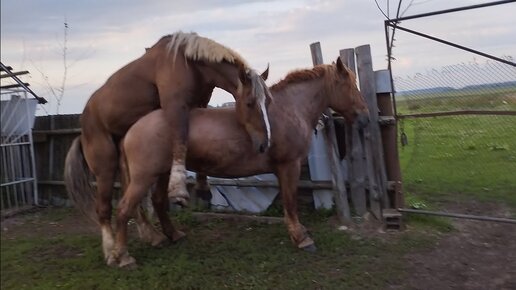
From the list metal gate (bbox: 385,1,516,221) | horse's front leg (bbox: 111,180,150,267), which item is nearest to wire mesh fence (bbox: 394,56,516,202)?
metal gate (bbox: 385,1,516,221)

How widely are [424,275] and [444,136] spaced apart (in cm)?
150

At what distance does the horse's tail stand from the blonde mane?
1627mm

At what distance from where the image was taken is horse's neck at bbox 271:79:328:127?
5168 mm

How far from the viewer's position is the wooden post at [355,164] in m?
5.54

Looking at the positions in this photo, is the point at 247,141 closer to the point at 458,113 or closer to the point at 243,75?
the point at 243,75

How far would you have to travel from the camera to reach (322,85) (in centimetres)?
529

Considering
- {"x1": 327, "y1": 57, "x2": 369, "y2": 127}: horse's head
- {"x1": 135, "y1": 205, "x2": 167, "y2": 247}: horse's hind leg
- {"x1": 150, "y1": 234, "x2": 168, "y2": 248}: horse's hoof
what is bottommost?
{"x1": 150, "y1": 234, "x2": 168, "y2": 248}: horse's hoof

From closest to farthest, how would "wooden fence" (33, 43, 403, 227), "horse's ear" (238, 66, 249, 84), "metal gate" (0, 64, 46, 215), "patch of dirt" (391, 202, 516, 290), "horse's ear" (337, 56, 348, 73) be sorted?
1. "patch of dirt" (391, 202, 516, 290)
2. "horse's ear" (238, 66, 249, 84)
3. "horse's ear" (337, 56, 348, 73)
4. "wooden fence" (33, 43, 403, 227)
5. "metal gate" (0, 64, 46, 215)

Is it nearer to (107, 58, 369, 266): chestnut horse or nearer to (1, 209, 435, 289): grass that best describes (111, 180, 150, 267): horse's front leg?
(107, 58, 369, 266): chestnut horse

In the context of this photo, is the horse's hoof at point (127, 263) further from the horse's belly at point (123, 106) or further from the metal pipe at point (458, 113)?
the metal pipe at point (458, 113)

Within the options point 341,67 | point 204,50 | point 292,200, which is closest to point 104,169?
point 204,50

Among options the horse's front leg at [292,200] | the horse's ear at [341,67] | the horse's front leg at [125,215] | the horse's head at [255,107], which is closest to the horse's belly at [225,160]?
the horse's front leg at [292,200]

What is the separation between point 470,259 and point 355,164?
149 cm

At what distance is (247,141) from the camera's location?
16.0ft
